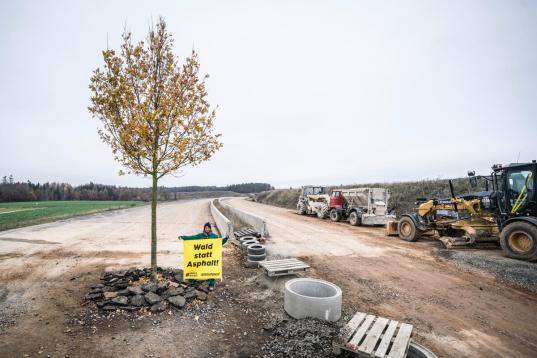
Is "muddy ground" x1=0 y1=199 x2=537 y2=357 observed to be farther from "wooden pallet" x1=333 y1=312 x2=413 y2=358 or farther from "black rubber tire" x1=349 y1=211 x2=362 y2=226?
"black rubber tire" x1=349 y1=211 x2=362 y2=226

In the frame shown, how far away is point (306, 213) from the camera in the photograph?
25.4 m

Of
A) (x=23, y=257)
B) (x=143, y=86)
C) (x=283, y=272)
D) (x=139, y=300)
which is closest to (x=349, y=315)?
(x=283, y=272)

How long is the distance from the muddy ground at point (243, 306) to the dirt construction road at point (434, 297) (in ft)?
0.08

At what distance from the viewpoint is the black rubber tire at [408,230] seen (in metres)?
12.1

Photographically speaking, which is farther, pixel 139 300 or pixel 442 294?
pixel 442 294

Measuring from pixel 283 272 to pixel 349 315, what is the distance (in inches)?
81.4

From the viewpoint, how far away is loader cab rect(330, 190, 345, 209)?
1958 cm

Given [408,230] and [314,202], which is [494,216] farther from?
[314,202]

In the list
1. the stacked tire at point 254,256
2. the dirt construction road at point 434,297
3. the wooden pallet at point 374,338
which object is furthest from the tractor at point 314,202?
the wooden pallet at point 374,338

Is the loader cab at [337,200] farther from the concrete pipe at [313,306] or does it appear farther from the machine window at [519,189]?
the concrete pipe at [313,306]

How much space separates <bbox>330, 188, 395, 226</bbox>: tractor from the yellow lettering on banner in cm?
1283

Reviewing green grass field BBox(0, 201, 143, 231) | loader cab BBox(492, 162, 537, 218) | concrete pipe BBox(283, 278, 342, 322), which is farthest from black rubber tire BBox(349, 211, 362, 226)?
green grass field BBox(0, 201, 143, 231)

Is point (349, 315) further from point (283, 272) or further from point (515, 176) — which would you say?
point (515, 176)

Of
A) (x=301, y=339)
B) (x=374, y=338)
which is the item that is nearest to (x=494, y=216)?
(x=374, y=338)
